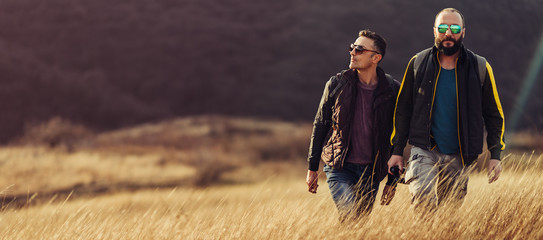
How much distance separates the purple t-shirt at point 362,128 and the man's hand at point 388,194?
36 centimetres

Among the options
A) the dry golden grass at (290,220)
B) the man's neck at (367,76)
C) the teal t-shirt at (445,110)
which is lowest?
the dry golden grass at (290,220)

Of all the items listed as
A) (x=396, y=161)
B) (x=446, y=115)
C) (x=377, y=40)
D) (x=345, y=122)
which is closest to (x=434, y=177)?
(x=396, y=161)

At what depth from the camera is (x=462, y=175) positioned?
4.26m

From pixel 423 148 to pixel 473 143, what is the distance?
0.35 m

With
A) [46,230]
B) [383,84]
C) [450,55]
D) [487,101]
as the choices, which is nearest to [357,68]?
[383,84]

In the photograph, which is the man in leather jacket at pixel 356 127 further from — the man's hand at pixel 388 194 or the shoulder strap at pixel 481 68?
the shoulder strap at pixel 481 68

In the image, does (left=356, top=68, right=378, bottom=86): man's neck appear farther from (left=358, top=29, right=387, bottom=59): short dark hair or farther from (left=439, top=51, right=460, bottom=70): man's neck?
(left=439, top=51, right=460, bottom=70): man's neck

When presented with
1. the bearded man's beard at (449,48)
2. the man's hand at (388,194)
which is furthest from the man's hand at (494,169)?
the bearded man's beard at (449,48)

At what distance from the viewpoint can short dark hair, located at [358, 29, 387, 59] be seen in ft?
14.4

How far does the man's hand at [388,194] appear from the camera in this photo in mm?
4551

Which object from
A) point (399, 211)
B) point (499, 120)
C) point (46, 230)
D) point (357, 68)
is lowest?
point (46, 230)

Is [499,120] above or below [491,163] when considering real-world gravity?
above

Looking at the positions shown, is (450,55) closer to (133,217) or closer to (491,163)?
(491,163)

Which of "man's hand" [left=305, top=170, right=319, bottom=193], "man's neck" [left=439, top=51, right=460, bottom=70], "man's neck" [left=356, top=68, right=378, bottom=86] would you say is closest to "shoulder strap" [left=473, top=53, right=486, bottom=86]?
"man's neck" [left=439, top=51, right=460, bottom=70]
